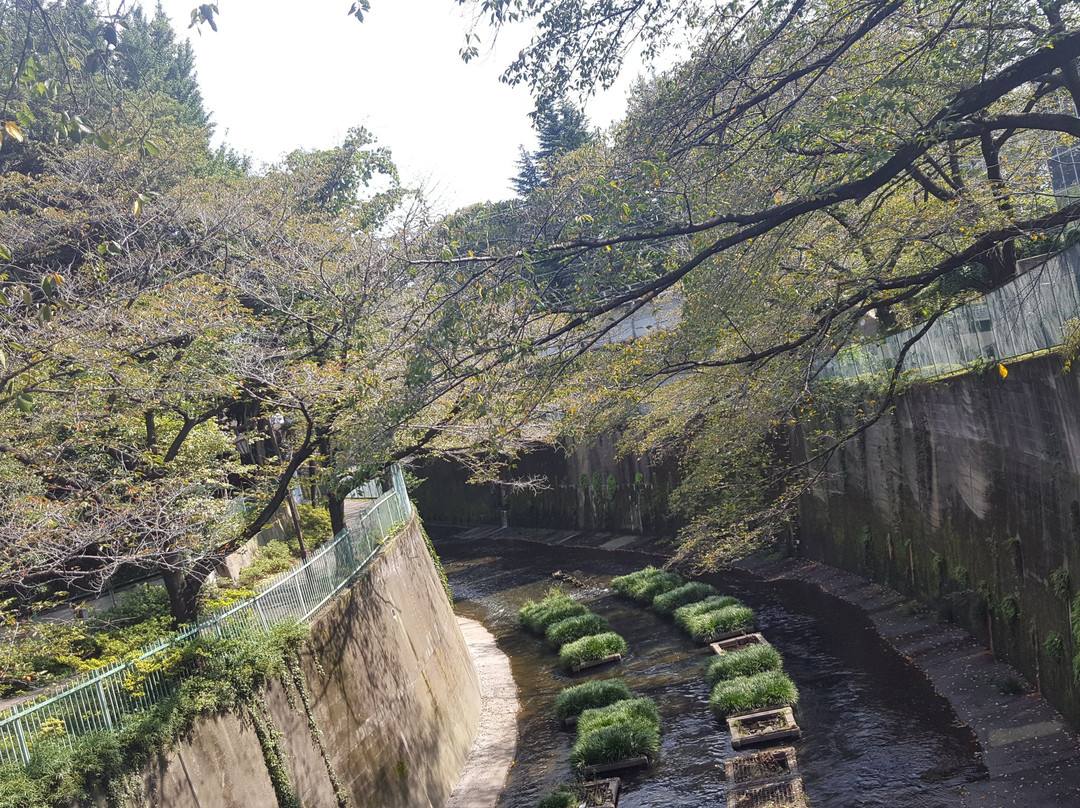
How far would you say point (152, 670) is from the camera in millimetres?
9594

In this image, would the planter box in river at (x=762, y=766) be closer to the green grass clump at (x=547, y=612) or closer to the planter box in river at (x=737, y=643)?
the planter box in river at (x=737, y=643)

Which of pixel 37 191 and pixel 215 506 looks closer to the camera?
pixel 215 506

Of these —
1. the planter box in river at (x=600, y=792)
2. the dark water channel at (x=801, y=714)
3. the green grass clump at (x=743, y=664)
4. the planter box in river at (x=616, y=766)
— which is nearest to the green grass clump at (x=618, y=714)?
the dark water channel at (x=801, y=714)

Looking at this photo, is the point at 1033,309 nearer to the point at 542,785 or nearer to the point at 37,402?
the point at 542,785

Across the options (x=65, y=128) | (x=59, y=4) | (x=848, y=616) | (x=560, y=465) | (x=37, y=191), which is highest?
(x=37, y=191)

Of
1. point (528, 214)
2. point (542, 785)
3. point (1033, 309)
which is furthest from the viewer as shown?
point (542, 785)

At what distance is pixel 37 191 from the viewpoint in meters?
25.2

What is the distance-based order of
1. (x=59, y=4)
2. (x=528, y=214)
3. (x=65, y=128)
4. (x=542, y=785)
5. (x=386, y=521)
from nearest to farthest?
(x=65, y=128) < (x=59, y=4) < (x=528, y=214) < (x=542, y=785) < (x=386, y=521)

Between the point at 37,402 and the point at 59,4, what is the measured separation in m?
7.22

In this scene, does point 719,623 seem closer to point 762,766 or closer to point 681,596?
point 681,596

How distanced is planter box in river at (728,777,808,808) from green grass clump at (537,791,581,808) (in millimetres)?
2274

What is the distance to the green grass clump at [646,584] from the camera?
85.5 ft

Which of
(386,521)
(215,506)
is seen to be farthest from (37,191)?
(215,506)

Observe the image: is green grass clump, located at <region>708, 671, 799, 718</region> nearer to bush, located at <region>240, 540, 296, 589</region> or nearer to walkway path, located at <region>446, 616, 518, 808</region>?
walkway path, located at <region>446, 616, 518, 808</region>
